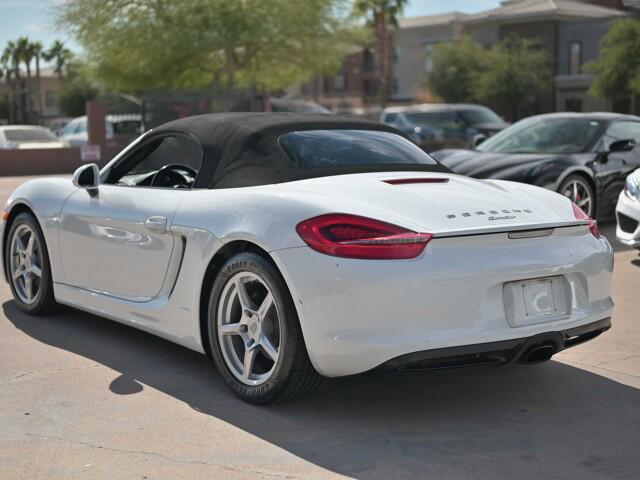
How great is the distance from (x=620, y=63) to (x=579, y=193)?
111 ft

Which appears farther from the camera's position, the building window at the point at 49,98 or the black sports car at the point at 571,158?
the building window at the point at 49,98

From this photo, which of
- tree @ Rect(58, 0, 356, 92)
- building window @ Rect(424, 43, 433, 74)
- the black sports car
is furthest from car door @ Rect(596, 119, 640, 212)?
building window @ Rect(424, 43, 433, 74)

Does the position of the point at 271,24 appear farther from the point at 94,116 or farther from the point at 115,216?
the point at 115,216

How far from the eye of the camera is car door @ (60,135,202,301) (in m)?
5.07

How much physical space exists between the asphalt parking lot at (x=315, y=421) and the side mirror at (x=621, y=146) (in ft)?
17.7

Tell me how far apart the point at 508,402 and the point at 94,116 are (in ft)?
77.0

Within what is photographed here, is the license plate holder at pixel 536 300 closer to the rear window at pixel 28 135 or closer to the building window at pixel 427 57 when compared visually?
the rear window at pixel 28 135

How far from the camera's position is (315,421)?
4309 mm

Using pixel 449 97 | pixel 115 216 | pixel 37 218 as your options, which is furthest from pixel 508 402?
pixel 449 97

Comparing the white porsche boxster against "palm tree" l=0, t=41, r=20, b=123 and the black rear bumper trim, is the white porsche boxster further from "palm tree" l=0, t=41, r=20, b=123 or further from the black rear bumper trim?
"palm tree" l=0, t=41, r=20, b=123

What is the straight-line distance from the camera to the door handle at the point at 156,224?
16.4ft

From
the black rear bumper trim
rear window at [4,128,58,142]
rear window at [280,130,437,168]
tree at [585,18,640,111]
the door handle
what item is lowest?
the black rear bumper trim

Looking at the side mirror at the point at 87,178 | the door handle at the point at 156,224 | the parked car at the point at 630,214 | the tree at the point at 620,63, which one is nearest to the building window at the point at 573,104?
the tree at the point at 620,63

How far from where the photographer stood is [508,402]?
15.1ft
